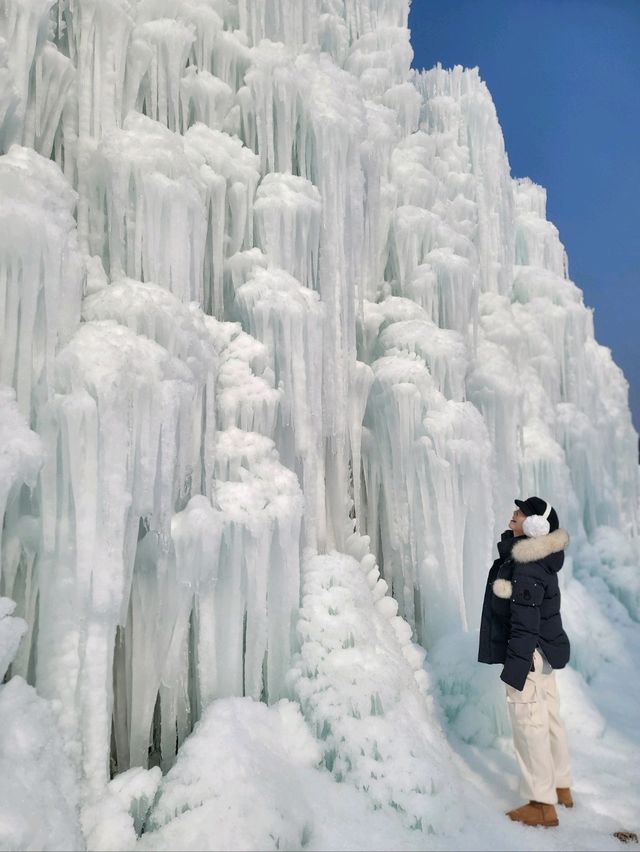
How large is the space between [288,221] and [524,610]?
14.3ft

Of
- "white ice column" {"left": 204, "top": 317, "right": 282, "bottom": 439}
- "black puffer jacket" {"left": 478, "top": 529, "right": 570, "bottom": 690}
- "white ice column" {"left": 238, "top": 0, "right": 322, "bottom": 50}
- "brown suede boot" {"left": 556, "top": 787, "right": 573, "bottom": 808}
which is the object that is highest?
"white ice column" {"left": 238, "top": 0, "right": 322, "bottom": 50}

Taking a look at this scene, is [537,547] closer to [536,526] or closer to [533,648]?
[536,526]

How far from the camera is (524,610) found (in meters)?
4.39

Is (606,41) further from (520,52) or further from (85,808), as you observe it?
(85,808)

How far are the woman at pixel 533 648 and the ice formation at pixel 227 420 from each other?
23.3 inches

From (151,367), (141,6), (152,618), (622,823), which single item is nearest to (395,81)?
(141,6)

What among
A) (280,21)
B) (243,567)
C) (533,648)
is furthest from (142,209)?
(533,648)

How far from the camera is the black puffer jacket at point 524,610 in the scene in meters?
4.34

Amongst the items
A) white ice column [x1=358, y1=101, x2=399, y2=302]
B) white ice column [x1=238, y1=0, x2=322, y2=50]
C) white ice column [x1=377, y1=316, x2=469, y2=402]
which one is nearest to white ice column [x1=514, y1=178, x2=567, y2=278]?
white ice column [x1=358, y1=101, x2=399, y2=302]

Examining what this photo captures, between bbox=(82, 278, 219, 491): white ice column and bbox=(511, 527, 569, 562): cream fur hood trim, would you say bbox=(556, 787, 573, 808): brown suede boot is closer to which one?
bbox=(511, 527, 569, 562): cream fur hood trim

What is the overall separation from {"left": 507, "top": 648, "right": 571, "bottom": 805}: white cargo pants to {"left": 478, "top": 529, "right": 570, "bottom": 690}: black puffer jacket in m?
0.12

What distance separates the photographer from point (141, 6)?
6.29 meters

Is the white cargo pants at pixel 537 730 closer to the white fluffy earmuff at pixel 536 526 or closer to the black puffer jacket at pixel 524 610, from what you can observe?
the black puffer jacket at pixel 524 610

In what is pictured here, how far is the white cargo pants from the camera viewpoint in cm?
432
